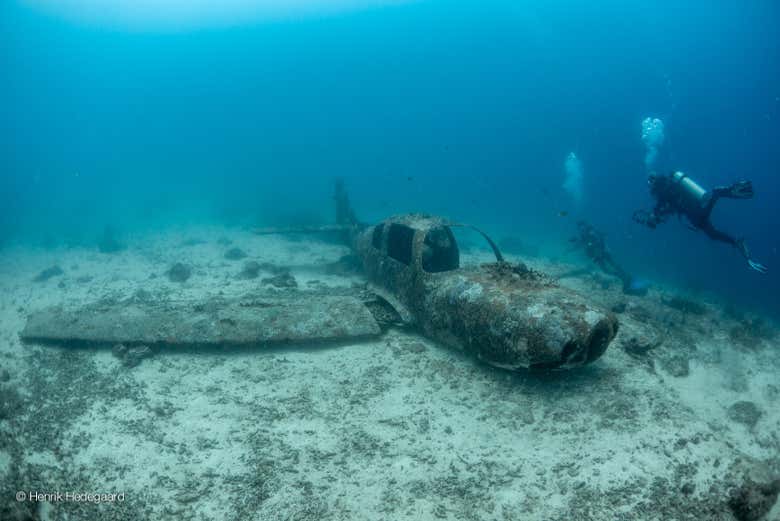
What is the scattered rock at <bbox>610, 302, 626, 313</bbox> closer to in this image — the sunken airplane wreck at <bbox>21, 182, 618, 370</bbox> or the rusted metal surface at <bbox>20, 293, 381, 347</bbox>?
the sunken airplane wreck at <bbox>21, 182, 618, 370</bbox>

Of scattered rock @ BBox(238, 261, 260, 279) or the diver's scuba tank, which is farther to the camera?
scattered rock @ BBox(238, 261, 260, 279)

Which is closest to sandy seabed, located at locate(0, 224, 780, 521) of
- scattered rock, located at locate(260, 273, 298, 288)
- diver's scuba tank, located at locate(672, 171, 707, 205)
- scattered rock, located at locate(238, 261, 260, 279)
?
diver's scuba tank, located at locate(672, 171, 707, 205)

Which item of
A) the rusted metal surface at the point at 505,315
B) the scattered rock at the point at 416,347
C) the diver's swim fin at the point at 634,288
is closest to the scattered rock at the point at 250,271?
the rusted metal surface at the point at 505,315

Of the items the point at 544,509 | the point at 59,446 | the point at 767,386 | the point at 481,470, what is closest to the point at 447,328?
the point at 481,470

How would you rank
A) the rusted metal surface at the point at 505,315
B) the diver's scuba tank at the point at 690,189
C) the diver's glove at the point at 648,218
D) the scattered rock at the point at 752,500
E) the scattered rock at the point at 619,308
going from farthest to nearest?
the diver's glove at the point at 648,218 → the diver's scuba tank at the point at 690,189 → the scattered rock at the point at 619,308 → the rusted metal surface at the point at 505,315 → the scattered rock at the point at 752,500

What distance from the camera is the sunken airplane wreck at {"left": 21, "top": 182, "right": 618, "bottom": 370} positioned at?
204 inches

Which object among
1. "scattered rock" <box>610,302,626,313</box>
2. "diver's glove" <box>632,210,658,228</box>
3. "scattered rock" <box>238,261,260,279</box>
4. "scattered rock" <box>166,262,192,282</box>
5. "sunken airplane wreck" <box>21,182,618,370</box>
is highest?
"diver's glove" <box>632,210,658,228</box>

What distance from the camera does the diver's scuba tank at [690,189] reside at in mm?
10195

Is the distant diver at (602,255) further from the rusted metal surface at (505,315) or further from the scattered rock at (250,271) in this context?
the scattered rock at (250,271)

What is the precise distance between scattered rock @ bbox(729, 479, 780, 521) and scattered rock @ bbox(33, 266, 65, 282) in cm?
1850

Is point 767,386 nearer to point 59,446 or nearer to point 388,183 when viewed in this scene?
point 59,446

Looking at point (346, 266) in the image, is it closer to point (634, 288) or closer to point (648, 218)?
point (648, 218)

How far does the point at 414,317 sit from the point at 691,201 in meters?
8.46

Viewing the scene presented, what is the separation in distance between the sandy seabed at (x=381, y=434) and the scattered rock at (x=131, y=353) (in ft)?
0.28
